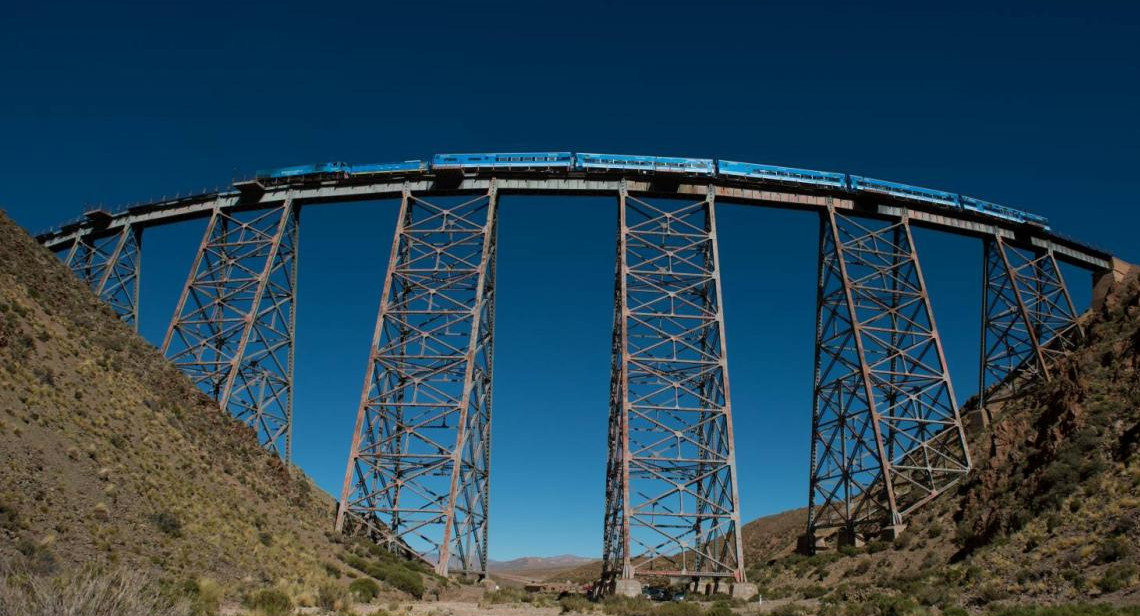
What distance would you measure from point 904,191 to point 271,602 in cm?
2640

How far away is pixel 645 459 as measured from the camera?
2164cm

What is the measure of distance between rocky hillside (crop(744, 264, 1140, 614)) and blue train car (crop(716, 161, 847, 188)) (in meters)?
9.94

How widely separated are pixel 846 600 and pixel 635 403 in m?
7.76

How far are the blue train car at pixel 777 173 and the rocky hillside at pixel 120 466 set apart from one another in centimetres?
1747

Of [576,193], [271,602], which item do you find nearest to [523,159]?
[576,193]

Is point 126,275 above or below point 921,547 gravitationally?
above

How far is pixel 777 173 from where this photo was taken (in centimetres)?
2714

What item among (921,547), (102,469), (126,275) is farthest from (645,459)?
(126,275)

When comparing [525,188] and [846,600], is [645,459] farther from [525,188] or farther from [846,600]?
[525,188]

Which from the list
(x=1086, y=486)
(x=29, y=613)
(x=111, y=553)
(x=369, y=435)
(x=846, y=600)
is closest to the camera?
(x=29, y=613)

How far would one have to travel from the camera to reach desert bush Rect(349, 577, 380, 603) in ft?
50.8

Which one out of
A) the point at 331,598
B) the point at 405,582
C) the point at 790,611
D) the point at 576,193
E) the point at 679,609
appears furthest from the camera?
the point at 576,193

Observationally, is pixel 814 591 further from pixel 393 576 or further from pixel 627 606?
pixel 393 576

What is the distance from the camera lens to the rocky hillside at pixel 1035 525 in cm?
1345
